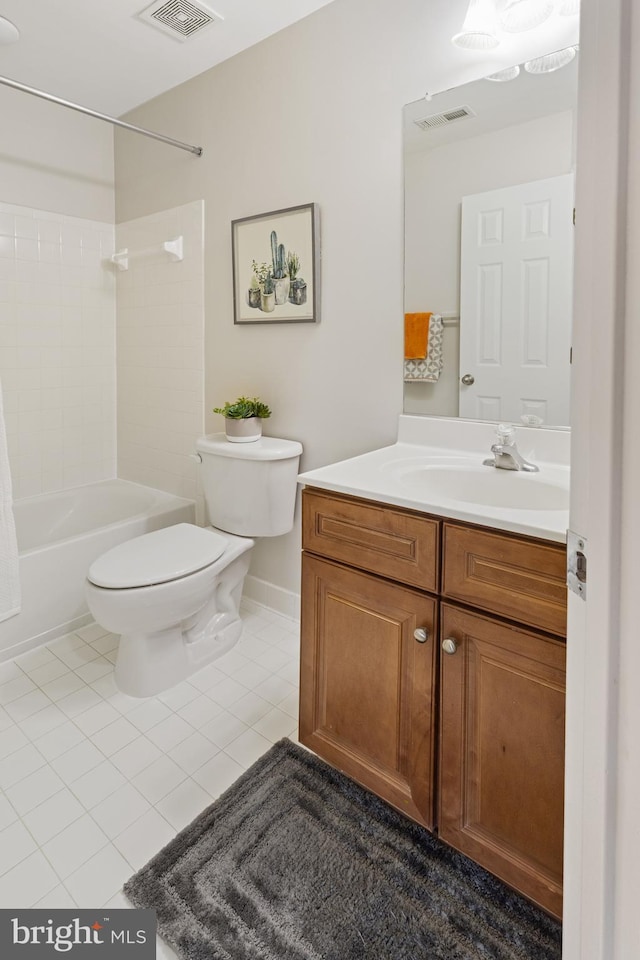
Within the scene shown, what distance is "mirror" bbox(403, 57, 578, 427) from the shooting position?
55.7 inches

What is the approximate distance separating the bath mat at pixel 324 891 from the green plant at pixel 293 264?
5.64 feet

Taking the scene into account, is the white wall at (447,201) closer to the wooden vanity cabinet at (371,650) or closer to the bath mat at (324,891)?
the wooden vanity cabinet at (371,650)

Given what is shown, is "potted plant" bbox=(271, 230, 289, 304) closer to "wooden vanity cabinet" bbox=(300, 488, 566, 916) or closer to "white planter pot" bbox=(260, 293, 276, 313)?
"white planter pot" bbox=(260, 293, 276, 313)

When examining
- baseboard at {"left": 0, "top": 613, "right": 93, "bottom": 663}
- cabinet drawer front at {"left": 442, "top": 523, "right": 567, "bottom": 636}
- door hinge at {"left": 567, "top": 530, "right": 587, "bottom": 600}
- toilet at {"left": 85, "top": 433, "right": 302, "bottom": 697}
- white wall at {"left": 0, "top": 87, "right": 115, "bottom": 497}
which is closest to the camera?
door hinge at {"left": 567, "top": 530, "right": 587, "bottom": 600}

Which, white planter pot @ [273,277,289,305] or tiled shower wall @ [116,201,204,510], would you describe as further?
tiled shower wall @ [116,201,204,510]

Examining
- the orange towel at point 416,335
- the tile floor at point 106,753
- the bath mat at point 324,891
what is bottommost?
the bath mat at point 324,891

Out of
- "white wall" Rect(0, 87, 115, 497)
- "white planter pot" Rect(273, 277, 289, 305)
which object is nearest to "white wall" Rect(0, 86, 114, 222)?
"white wall" Rect(0, 87, 115, 497)

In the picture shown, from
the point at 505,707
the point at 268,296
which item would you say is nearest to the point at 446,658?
the point at 505,707

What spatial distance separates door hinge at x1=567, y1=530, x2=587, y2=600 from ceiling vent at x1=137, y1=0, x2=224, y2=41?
2168 mm

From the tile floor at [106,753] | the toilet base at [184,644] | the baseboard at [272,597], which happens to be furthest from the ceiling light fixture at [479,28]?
the tile floor at [106,753]

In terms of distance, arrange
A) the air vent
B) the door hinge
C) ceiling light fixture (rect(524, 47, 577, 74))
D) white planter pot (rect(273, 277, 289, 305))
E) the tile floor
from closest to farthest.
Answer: the door hinge < the tile floor < ceiling light fixture (rect(524, 47, 577, 74)) < the air vent < white planter pot (rect(273, 277, 289, 305))

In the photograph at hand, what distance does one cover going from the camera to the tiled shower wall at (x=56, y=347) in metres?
2.45

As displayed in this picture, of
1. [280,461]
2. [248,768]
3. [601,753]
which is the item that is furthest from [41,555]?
[601,753]

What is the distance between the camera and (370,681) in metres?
1.24
